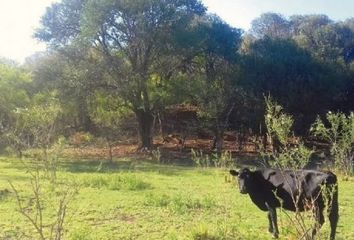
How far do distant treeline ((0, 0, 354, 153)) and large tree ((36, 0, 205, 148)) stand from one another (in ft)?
0.21

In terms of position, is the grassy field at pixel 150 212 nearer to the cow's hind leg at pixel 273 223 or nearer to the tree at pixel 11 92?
the cow's hind leg at pixel 273 223

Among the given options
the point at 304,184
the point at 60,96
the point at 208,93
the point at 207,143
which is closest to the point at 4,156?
the point at 60,96

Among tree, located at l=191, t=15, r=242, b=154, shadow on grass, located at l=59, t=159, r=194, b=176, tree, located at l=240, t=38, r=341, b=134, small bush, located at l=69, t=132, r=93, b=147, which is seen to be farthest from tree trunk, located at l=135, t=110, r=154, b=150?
tree, located at l=240, t=38, r=341, b=134

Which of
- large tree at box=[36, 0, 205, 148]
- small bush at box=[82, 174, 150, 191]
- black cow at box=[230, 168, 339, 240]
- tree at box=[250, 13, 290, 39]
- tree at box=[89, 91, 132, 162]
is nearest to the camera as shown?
black cow at box=[230, 168, 339, 240]

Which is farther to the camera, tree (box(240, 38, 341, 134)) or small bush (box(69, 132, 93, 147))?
small bush (box(69, 132, 93, 147))

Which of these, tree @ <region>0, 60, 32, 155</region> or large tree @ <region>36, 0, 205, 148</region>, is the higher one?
large tree @ <region>36, 0, 205, 148</region>

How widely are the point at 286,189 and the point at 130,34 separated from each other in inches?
902

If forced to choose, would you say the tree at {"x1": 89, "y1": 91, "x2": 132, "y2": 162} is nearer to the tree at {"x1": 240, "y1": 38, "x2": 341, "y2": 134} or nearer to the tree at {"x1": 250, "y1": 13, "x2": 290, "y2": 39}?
the tree at {"x1": 240, "y1": 38, "x2": 341, "y2": 134}

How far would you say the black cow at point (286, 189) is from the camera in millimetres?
8492

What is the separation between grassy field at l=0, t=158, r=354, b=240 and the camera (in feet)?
29.5

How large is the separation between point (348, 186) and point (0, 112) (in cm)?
1991

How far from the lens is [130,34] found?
3045 cm

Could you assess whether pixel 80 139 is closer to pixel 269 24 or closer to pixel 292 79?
pixel 292 79

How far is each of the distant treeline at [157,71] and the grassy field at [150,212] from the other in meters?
13.8
